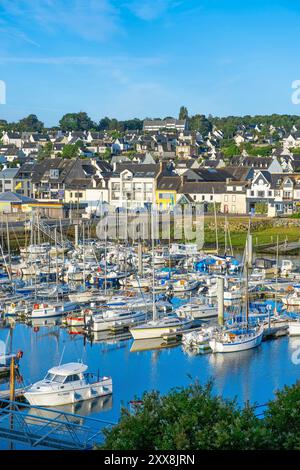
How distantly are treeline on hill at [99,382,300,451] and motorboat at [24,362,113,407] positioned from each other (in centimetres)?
513

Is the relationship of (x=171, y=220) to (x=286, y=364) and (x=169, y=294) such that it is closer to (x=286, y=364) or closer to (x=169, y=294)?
(x=169, y=294)

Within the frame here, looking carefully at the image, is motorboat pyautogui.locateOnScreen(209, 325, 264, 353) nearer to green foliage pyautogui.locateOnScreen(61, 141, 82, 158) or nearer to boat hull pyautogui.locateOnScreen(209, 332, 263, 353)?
boat hull pyautogui.locateOnScreen(209, 332, 263, 353)

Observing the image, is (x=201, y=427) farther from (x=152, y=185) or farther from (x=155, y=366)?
(x=152, y=185)

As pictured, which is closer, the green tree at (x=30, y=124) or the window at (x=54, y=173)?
the window at (x=54, y=173)

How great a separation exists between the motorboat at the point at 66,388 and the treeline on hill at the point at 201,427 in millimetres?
5134

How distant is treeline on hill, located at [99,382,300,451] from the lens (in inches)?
285

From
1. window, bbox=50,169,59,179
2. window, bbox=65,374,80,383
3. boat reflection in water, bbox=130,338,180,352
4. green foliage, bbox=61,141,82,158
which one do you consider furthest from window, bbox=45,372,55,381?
green foliage, bbox=61,141,82,158

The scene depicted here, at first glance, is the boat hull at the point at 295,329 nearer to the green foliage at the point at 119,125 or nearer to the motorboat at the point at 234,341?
the motorboat at the point at 234,341

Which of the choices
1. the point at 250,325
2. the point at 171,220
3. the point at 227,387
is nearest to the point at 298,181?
the point at 171,220

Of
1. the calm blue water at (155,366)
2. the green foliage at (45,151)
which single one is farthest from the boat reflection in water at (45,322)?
the green foliage at (45,151)

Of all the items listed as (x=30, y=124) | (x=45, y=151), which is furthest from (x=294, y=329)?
(x=30, y=124)

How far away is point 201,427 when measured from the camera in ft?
24.7

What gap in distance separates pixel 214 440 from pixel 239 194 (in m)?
32.6

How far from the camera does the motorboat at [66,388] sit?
42.8 ft
